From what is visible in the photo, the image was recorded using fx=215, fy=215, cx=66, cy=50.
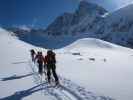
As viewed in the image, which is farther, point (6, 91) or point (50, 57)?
point (50, 57)

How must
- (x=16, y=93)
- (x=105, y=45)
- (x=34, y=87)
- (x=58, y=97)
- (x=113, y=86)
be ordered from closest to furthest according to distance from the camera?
(x=58, y=97) < (x=16, y=93) < (x=34, y=87) < (x=113, y=86) < (x=105, y=45)

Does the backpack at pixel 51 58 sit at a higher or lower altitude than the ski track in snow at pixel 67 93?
higher

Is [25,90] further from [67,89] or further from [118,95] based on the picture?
[118,95]

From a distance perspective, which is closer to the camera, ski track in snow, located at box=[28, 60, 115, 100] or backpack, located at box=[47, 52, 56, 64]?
ski track in snow, located at box=[28, 60, 115, 100]

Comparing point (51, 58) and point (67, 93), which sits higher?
point (51, 58)

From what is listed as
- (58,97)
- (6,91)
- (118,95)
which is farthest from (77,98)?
(6,91)

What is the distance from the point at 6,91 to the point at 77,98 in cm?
473

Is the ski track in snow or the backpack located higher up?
the backpack

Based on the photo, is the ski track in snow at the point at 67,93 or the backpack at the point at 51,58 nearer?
the ski track in snow at the point at 67,93

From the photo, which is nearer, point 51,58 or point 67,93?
point 67,93

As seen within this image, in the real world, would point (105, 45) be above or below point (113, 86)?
above

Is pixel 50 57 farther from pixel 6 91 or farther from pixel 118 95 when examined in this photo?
pixel 118 95

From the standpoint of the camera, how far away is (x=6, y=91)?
43.9ft

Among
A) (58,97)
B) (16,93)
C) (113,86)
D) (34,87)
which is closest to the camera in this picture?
(58,97)
